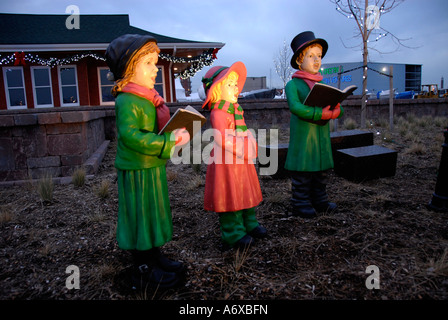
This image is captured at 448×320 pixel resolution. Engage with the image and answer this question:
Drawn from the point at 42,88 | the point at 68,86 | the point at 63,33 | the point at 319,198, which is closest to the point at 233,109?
the point at 319,198

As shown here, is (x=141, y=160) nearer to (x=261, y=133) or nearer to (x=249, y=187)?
(x=249, y=187)

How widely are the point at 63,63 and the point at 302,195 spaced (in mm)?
12049

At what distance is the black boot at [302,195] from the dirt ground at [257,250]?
0.32 ft

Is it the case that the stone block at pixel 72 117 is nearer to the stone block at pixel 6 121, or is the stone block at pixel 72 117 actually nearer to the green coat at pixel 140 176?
the stone block at pixel 6 121

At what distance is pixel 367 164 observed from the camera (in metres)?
4.49

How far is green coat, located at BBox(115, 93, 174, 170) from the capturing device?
1852mm

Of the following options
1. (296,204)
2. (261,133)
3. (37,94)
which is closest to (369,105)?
(261,133)

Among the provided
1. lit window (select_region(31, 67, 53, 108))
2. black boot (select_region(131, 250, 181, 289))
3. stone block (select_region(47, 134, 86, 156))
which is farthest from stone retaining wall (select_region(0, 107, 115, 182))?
lit window (select_region(31, 67, 53, 108))

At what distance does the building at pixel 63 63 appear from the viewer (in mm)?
11938

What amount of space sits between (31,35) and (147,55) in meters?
14.2

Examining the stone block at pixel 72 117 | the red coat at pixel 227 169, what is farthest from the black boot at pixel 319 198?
the stone block at pixel 72 117

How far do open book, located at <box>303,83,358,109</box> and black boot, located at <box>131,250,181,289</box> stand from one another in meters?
1.94

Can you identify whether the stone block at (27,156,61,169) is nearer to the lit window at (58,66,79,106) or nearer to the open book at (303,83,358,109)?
the open book at (303,83,358,109)

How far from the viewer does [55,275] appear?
227cm
